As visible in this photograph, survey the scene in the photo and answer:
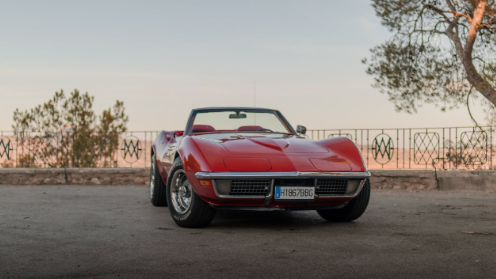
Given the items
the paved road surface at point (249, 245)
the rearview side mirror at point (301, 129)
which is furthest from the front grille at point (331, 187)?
the rearview side mirror at point (301, 129)

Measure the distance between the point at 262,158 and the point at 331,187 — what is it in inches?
29.9

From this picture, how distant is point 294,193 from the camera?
207 inches

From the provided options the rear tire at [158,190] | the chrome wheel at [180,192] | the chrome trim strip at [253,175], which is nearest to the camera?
the chrome trim strip at [253,175]

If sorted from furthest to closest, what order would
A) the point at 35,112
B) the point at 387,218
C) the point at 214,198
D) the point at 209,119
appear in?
the point at 35,112, the point at 209,119, the point at 387,218, the point at 214,198

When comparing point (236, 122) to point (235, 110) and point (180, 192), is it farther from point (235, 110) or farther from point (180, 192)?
point (180, 192)

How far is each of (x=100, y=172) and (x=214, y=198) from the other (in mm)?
8438

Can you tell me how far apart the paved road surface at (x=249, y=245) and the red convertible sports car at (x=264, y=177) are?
0.24 meters

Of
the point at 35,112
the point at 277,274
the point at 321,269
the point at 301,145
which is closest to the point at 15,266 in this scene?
the point at 277,274

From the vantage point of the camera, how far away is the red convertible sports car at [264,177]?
17.0ft

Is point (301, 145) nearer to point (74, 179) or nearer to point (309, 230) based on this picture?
point (309, 230)

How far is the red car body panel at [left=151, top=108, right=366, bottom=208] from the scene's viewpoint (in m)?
5.22

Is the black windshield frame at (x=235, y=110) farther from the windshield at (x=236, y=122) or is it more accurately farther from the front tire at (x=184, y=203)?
the front tire at (x=184, y=203)

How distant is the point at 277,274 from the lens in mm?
3395

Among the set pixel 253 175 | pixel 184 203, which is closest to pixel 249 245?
pixel 253 175
